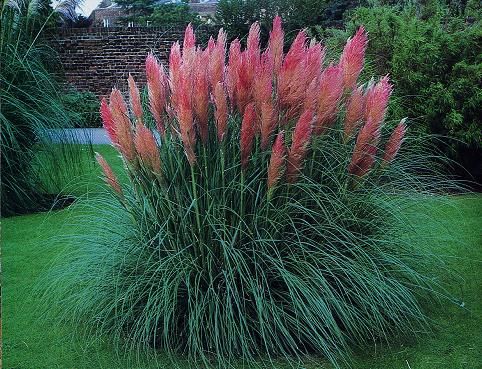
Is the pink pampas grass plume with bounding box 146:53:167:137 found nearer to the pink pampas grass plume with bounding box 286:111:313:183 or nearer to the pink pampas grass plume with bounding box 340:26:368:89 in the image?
the pink pampas grass plume with bounding box 286:111:313:183

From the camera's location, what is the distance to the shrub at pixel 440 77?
7.61 metres

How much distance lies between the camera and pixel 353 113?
368 centimetres

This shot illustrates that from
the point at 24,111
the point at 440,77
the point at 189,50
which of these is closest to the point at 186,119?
the point at 189,50

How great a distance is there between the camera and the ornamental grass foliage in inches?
134

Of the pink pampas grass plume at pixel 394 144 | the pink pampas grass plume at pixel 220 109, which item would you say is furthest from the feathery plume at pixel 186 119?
the pink pampas grass plume at pixel 394 144

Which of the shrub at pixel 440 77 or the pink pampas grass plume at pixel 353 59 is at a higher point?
the pink pampas grass plume at pixel 353 59

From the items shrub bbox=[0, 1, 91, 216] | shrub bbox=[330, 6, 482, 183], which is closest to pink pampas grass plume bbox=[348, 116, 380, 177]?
shrub bbox=[330, 6, 482, 183]

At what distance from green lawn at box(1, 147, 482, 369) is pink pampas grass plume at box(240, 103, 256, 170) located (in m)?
1.04

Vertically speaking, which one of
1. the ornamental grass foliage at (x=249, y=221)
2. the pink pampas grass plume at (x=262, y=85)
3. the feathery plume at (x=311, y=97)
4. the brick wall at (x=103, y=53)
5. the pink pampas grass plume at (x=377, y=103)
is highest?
the pink pampas grass plume at (x=262, y=85)

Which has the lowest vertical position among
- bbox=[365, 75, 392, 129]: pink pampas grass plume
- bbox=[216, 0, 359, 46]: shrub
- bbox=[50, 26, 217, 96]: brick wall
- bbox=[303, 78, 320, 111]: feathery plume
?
bbox=[50, 26, 217, 96]: brick wall

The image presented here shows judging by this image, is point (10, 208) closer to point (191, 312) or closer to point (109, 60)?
point (191, 312)

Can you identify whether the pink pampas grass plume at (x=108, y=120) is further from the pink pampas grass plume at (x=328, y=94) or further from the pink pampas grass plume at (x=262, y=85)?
the pink pampas grass plume at (x=328, y=94)

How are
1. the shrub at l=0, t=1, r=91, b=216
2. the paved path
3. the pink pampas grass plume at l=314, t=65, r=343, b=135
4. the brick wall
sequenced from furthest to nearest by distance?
the brick wall
the paved path
the shrub at l=0, t=1, r=91, b=216
the pink pampas grass plume at l=314, t=65, r=343, b=135

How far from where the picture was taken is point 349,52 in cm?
388
